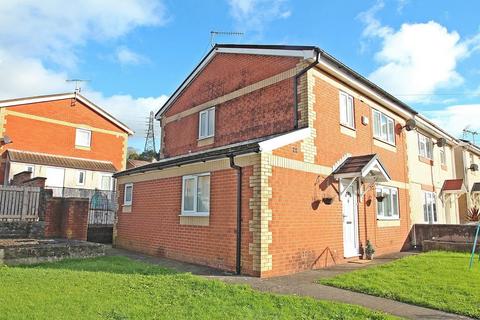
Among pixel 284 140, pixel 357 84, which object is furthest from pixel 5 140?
pixel 357 84

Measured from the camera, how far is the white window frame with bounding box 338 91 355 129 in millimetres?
12758

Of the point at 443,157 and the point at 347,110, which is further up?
the point at 347,110

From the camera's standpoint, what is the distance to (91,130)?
2980 centimetres

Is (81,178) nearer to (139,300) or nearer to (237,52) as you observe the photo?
(237,52)

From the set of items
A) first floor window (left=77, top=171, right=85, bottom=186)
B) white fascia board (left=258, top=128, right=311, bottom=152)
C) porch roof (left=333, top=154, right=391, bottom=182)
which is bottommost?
porch roof (left=333, top=154, right=391, bottom=182)

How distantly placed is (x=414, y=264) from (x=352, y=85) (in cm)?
638

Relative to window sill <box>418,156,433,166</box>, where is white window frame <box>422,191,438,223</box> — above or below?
below

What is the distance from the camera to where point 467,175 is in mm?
23875

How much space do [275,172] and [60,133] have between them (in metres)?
23.6

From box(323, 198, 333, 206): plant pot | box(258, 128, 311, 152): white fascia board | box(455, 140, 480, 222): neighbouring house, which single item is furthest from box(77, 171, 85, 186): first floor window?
box(455, 140, 480, 222): neighbouring house

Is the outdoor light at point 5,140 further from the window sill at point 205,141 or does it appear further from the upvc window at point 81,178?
the window sill at point 205,141

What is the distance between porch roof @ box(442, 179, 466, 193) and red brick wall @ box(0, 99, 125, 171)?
79.5 ft

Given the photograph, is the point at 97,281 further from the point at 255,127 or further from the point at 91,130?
the point at 91,130

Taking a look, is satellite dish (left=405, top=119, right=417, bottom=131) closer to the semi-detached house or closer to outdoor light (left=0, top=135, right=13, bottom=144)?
Answer: the semi-detached house
